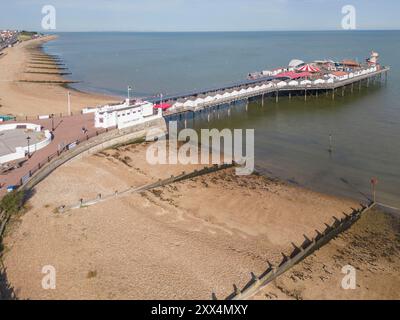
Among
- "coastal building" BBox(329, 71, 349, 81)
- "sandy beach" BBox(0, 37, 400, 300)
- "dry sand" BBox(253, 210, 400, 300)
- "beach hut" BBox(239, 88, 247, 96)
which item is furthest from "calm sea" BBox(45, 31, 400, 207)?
"dry sand" BBox(253, 210, 400, 300)

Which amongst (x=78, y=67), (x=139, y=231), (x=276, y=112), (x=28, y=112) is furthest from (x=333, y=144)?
(x=78, y=67)

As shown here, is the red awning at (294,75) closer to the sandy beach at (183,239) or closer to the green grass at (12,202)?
the sandy beach at (183,239)

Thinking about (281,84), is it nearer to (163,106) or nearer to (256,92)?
(256,92)

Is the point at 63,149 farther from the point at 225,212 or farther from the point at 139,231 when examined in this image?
the point at 225,212

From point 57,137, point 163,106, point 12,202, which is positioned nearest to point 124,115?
point 163,106

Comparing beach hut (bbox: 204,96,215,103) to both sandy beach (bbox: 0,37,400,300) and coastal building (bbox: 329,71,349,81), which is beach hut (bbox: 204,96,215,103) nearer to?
sandy beach (bbox: 0,37,400,300)

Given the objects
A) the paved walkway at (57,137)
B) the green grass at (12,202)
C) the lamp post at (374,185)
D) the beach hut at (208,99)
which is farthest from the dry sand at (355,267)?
the beach hut at (208,99)
